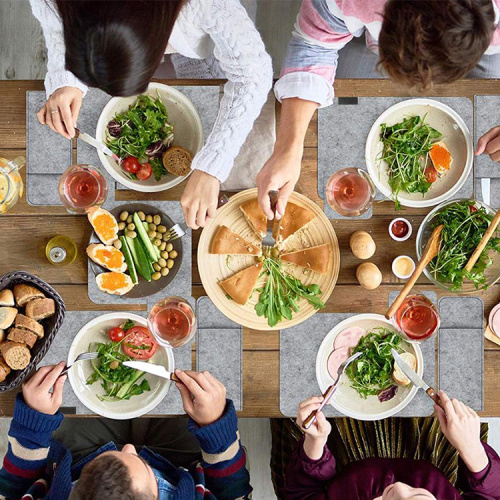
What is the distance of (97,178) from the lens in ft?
5.24

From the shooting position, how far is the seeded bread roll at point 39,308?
151 cm

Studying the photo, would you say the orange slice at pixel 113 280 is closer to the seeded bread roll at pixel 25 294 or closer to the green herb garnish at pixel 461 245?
the seeded bread roll at pixel 25 294

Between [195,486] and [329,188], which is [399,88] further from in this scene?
[195,486]

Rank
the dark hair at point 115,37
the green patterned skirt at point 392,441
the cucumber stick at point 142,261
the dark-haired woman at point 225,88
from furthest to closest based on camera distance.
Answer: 1. the green patterned skirt at point 392,441
2. the cucumber stick at point 142,261
3. the dark-haired woman at point 225,88
4. the dark hair at point 115,37

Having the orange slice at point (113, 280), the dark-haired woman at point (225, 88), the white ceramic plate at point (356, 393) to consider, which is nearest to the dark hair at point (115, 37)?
the dark-haired woman at point (225, 88)

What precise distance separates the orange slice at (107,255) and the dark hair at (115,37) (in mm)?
500

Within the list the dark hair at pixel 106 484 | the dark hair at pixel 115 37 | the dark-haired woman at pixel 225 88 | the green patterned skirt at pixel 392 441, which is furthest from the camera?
the green patterned skirt at pixel 392 441

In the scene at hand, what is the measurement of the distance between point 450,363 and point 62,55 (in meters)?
1.44

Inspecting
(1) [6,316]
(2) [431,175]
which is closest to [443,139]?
(2) [431,175]

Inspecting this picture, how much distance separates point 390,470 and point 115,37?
1.42 metres

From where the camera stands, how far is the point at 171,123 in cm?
166

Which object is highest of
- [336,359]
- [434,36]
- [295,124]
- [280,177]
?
[434,36]

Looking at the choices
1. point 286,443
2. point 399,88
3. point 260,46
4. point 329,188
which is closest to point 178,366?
point 286,443

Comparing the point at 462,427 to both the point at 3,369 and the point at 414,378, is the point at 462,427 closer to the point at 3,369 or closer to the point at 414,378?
the point at 414,378
